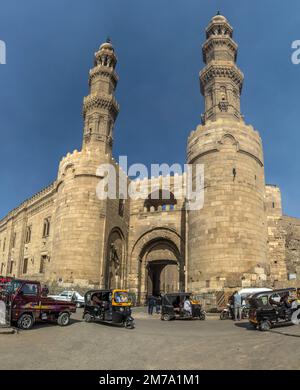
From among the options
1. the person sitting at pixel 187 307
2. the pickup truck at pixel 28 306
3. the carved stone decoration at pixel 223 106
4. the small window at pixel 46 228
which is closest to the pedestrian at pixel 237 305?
the person sitting at pixel 187 307

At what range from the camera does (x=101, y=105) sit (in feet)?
97.4

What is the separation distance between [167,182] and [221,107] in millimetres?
7607

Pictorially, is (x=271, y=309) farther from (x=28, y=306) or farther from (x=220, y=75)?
(x=220, y=75)

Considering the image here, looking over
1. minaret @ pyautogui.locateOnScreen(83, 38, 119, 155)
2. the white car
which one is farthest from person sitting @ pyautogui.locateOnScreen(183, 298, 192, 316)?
minaret @ pyautogui.locateOnScreen(83, 38, 119, 155)

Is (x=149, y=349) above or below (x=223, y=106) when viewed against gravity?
below

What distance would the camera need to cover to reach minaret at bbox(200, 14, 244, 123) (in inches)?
983

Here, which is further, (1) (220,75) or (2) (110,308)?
(1) (220,75)

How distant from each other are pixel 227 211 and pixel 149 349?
12.8m

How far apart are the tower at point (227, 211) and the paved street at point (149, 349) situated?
7405mm

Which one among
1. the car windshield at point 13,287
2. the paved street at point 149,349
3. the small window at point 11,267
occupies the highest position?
the small window at point 11,267

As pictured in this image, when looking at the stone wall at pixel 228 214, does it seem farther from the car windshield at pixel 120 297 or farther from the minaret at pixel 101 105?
the minaret at pixel 101 105

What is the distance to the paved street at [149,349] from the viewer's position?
6.87 metres

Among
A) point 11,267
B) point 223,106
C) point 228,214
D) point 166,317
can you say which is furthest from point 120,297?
point 11,267

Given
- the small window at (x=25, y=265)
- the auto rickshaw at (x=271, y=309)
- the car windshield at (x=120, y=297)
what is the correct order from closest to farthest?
the auto rickshaw at (x=271, y=309)
the car windshield at (x=120, y=297)
the small window at (x=25, y=265)
